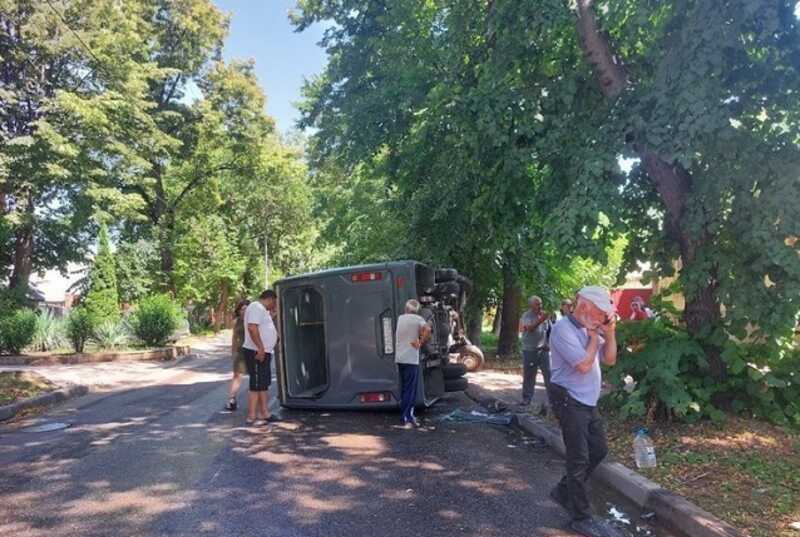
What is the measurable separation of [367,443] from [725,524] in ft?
14.3

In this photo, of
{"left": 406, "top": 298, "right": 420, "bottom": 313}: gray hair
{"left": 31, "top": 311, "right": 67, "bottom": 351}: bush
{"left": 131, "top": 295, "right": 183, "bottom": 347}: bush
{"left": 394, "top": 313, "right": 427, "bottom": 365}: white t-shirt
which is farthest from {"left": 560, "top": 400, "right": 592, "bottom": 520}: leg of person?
{"left": 131, "top": 295, "right": 183, "bottom": 347}: bush

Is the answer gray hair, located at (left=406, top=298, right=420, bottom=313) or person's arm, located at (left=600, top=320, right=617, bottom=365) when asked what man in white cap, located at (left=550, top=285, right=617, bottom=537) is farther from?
gray hair, located at (left=406, top=298, right=420, bottom=313)

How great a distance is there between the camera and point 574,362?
4801 millimetres

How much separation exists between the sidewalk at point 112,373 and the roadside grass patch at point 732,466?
35.3ft

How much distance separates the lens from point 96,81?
92.1 ft

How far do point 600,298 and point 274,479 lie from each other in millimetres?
3512

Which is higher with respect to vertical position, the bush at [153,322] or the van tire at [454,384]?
the bush at [153,322]

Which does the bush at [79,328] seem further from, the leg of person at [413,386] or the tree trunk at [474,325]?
the leg of person at [413,386]

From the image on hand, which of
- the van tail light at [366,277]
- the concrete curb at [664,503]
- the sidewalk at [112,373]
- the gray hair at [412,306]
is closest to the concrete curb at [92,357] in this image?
the sidewalk at [112,373]

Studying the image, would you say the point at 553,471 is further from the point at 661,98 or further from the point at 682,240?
the point at 661,98

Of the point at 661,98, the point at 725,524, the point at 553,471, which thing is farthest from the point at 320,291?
the point at 725,524

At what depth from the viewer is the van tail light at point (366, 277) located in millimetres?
9758

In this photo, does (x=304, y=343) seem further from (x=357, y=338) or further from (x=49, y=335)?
(x=49, y=335)

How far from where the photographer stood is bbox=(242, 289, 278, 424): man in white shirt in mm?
8883
